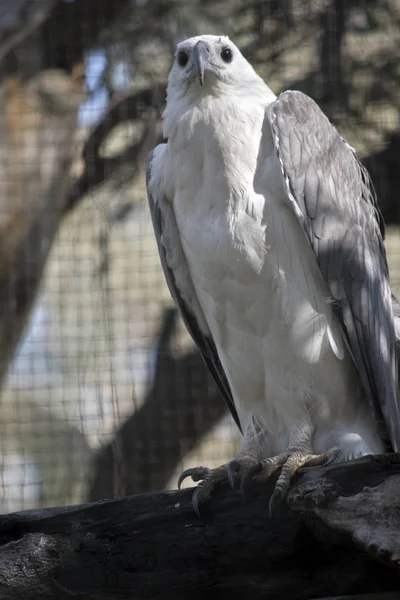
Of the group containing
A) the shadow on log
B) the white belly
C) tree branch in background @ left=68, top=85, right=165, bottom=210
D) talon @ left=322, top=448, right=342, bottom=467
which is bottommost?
the shadow on log

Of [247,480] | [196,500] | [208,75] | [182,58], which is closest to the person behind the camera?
[196,500]

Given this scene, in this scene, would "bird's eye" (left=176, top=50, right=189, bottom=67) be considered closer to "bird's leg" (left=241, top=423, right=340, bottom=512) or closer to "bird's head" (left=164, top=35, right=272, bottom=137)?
"bird's head" (left=164, top=35, right=272, bottom=137)

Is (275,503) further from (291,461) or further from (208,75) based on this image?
(208,75)

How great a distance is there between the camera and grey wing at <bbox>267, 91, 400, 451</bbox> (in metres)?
3.28

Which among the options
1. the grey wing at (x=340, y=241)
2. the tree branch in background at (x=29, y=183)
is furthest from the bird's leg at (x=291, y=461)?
the tree branch in background at (x=29, y=183)

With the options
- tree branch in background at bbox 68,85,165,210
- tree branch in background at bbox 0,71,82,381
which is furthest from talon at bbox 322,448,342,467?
tree branch in background at bbox 0,71,82,381

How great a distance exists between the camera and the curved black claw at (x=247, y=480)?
2902mm

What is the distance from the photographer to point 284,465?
3.05m

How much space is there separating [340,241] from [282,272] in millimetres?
252

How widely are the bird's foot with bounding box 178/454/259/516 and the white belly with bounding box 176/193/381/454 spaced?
0.76ft

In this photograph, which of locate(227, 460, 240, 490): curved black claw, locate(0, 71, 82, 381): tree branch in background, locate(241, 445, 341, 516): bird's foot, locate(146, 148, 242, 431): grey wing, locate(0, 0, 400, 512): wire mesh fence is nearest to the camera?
locate(241, 445, 341, 516): bird's foot

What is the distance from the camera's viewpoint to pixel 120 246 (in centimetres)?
690

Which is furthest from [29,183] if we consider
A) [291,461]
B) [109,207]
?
[291,461]

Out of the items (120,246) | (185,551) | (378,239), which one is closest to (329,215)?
(378,239)
